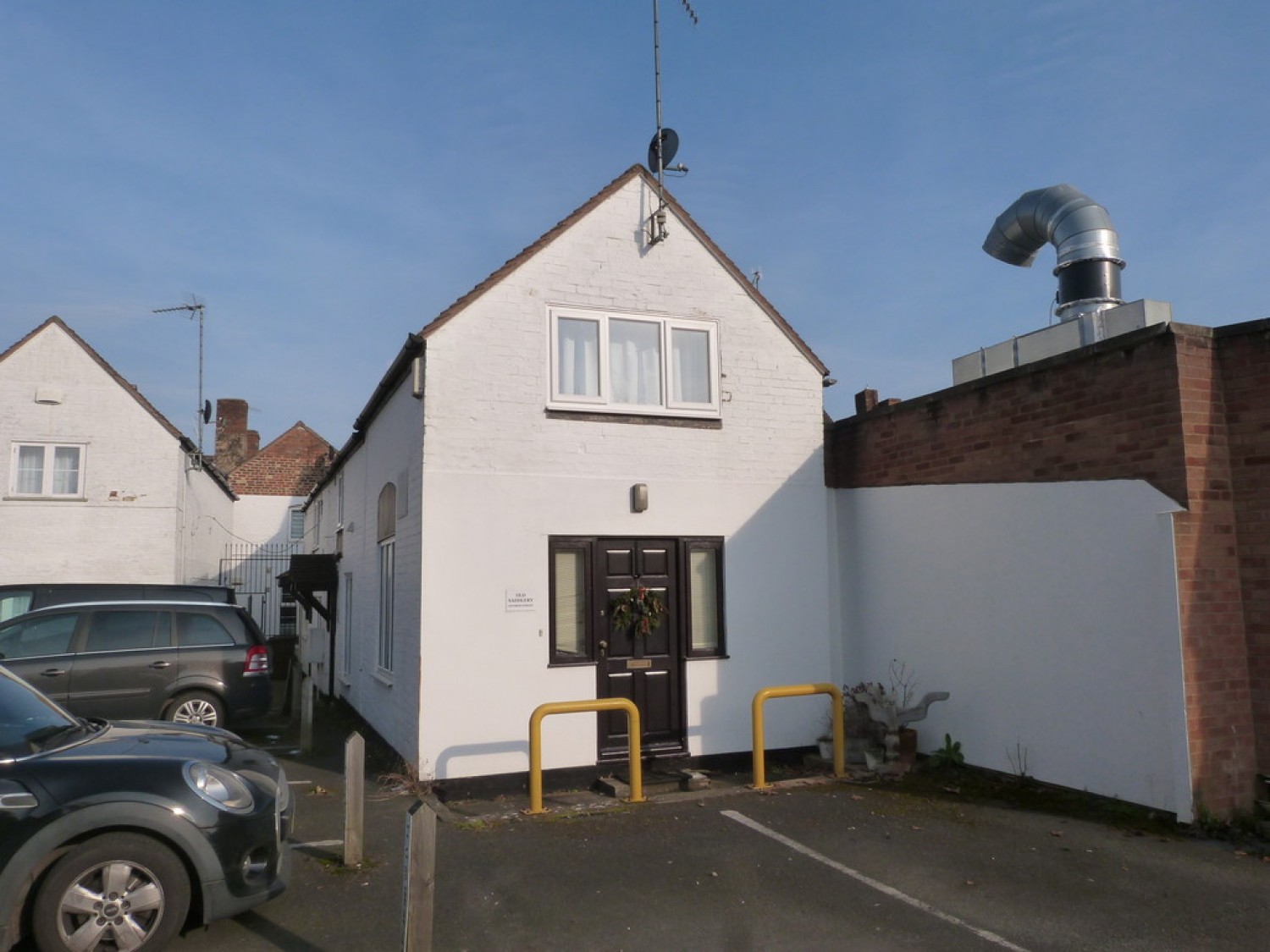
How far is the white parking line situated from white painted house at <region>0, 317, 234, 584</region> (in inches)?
579

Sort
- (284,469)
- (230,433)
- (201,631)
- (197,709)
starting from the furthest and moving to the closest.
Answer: (230,433)
(284,469)
(201,631)
(197,709)

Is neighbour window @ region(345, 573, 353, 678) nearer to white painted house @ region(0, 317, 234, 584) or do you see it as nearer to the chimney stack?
white painted house @ region(0, 317, 234, 584)

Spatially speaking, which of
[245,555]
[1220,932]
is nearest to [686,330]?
[1220,932]

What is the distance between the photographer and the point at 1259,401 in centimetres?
721

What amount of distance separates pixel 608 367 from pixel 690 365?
1.01 metres

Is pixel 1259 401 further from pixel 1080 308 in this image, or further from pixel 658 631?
pixel 658 631

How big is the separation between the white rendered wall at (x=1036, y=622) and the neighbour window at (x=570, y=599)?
3.15 meters

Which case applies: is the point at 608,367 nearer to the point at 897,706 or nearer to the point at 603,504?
the point at 603,504

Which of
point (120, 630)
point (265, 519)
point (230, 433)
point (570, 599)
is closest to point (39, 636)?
point (120, 630)

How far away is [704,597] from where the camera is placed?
9.95 meters

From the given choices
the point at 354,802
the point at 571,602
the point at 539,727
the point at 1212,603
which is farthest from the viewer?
the point at 571,602

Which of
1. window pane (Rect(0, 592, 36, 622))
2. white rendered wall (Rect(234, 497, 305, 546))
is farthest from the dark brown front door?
white rendered wall (Rect(234, 497, 305, 546))

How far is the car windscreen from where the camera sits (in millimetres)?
4824

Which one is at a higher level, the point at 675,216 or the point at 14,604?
the point at 675,216
